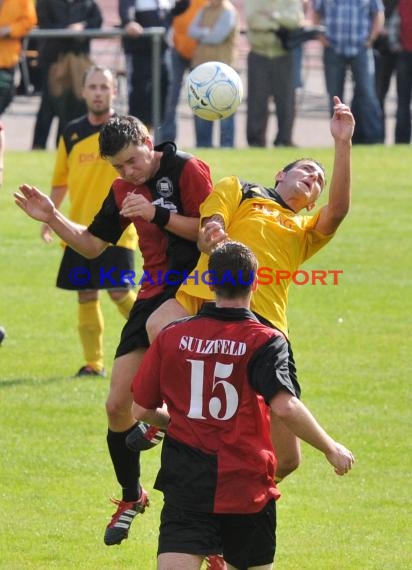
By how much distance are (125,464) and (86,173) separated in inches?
151

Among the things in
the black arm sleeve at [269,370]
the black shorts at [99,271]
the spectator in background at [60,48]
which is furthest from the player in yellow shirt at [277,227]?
the spectator in background at [60,48]

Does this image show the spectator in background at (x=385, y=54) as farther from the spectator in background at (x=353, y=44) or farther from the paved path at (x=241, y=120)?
the paved path at (x=241, y=120)

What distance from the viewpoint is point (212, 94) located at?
8859 mm

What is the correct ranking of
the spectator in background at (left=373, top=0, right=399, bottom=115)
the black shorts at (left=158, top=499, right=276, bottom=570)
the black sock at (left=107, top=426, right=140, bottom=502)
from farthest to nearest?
the spectator in background at (left=373, top=0, right=399, bottom=115) < the black sock at (left=107, top=426, right=140, bottom=502) < the black shorts at (left=158, top=499, right=276, bottom=570)

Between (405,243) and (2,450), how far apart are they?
749 cm

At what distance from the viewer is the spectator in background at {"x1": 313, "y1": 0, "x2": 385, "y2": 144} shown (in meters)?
21.0

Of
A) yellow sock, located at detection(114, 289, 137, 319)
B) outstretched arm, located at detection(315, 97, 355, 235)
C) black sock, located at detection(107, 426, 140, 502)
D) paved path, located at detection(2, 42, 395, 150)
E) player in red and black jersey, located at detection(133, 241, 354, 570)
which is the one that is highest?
outstretched arm, located at detection(315, 97, 355, 235)

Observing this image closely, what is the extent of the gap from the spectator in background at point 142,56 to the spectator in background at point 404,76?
130 inches

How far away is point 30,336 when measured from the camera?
13367 millimetres

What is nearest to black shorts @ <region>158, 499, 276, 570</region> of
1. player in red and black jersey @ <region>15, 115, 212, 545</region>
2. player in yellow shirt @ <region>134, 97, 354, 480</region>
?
player in yellow shirt @ <region>134, 97, 354, 480</region>

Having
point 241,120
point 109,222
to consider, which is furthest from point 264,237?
point 241,120

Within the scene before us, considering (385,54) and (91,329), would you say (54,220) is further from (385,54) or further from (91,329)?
(385,54)

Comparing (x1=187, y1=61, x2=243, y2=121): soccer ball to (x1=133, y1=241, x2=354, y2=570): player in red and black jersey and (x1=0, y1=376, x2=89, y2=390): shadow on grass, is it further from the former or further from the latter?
(x1=0, y1=376, x2=89, y2=390): shadow on grass

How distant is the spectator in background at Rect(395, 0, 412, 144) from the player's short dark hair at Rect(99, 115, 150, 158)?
1387 centimetres
